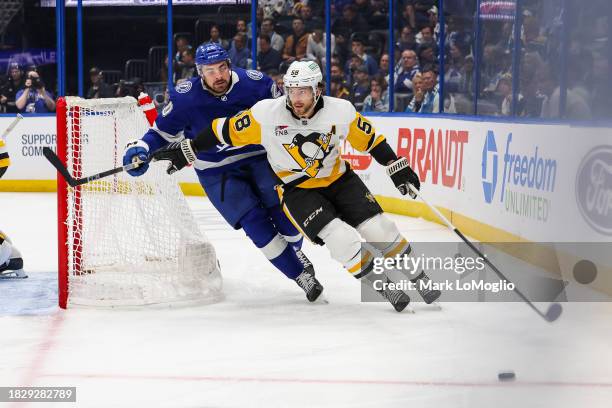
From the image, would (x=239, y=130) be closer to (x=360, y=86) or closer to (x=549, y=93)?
(x=549, y=93)

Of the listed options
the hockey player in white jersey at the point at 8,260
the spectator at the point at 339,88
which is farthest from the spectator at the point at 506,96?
the hockey player in white jersey at the point at 8,260

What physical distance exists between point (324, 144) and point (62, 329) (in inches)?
Result: 50.2

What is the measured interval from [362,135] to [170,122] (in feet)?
3.03

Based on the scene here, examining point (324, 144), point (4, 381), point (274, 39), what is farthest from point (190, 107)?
point (274, 39)

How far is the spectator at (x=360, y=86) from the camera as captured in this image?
8.58 m

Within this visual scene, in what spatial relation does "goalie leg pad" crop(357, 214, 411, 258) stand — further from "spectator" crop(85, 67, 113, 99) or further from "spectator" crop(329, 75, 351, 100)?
"spectator" crop(85, 67, 113, 99)

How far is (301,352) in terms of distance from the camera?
3576 millimetres

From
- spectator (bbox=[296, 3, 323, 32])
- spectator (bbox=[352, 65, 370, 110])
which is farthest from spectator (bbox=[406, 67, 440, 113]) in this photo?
spectator (bbox=[296, 3, 323, 32])

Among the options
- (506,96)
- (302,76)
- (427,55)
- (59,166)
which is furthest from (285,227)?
(427,55)

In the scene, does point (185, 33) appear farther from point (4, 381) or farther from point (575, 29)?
point (575, 29)

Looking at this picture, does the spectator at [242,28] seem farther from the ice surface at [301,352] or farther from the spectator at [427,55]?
the ice surface at [301,352]

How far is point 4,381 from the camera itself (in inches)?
126

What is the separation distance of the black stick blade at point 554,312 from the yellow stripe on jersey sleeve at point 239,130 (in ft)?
4.49

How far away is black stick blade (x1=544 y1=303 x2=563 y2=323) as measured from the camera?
12.1ft
